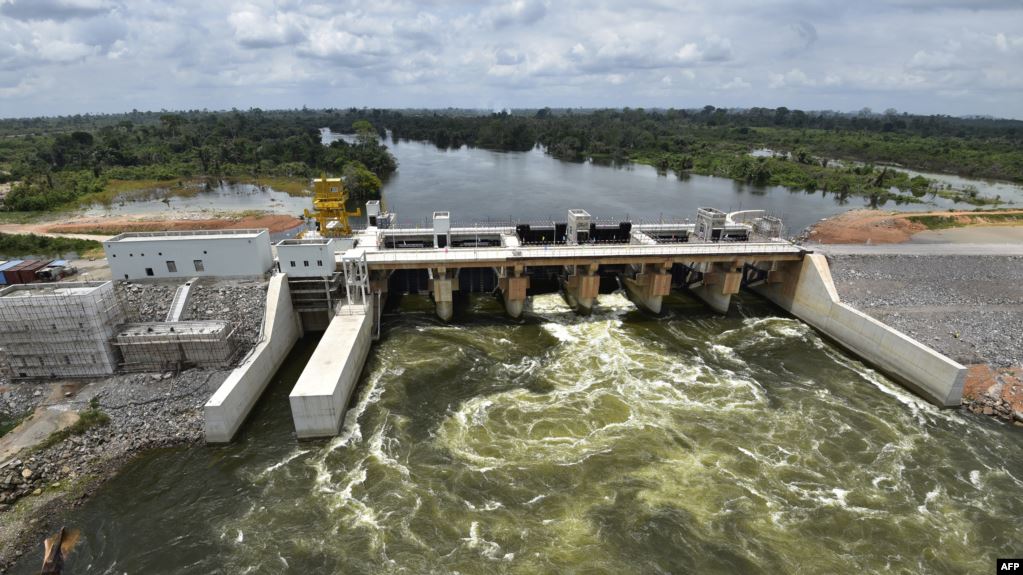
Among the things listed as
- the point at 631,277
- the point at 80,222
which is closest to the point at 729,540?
the point at 631,277

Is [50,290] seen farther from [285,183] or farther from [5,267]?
[285,183]

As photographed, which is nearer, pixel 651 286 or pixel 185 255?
pixel 185 255

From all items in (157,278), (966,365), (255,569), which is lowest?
(255,569)

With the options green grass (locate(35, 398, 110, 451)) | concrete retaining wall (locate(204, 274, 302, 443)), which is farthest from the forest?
green grass (locate(35, 398, 110, 451))

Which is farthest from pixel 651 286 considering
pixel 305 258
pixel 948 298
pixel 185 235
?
pixel 185 235

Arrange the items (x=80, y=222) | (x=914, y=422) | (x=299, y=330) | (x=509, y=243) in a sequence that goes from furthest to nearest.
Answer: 1. (x=80, y=222)
2. (x=509, y=243)
3. (x=299, y=330)
4. (x=914, y=422)

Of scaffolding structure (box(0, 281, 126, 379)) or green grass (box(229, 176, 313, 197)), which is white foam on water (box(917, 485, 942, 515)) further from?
green grass (box(229, 176, 313, 197))

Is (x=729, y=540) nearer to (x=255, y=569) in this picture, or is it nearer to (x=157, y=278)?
(x=255, y=569)

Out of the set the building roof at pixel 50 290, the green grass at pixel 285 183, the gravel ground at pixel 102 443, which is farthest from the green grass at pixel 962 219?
the green grass at pixel 285 183
